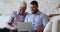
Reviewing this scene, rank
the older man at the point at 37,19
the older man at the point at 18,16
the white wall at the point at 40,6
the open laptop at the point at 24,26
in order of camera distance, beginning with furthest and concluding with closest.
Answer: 1. the white wall at the point at 40,6
2. the older man at the point at 18,16
3. the older man at the point at 37,19
4. the open laptop at the point at 24,26

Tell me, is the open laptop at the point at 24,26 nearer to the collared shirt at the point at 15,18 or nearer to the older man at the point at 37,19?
the older man at the point at 37,19

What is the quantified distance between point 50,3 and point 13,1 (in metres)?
0.86

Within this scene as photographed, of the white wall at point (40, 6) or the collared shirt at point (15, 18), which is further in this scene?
the white wall at point (40, 6)

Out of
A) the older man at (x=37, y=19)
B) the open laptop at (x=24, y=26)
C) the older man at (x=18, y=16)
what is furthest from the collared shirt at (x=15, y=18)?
the open laptop at (x=24, y=26)

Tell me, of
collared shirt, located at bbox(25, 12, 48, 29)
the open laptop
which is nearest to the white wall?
collared shirt, located at bbox(25, 12, 48, 29)

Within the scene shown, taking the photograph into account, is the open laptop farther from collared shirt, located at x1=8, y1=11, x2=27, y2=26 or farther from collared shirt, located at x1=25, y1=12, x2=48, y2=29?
collared shirt, located at x1=8, y1=11, x2=27, y2=26

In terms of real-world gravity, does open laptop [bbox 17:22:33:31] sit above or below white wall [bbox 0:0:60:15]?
below

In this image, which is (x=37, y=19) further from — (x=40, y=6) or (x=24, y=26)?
(x=40, y=6)

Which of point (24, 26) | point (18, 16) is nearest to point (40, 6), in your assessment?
point (18, 16)

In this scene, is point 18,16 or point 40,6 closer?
point 18,16

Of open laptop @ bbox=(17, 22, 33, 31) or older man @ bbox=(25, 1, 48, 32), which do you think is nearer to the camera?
open laptop @ bbox=(17, 22, 33, 31)

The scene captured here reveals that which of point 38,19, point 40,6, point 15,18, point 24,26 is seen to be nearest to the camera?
point 24,26

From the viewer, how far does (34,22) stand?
2.89 meters

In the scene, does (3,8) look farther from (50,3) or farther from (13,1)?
(50,3)
